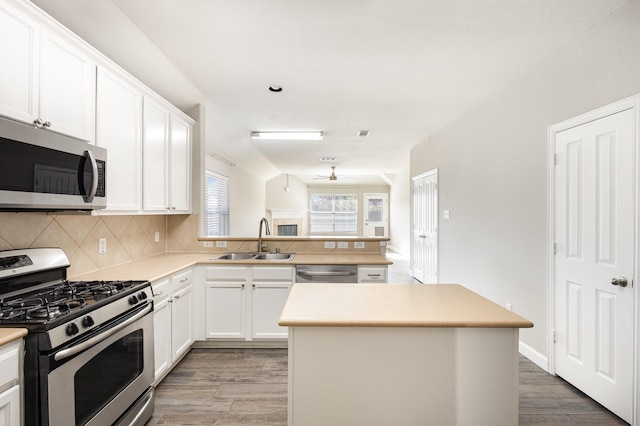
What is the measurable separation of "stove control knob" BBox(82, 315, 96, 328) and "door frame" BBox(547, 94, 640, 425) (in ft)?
9.84

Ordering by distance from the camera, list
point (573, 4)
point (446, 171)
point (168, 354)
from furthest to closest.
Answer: point (446, 171) < point (168, 354) < point (573, 4)

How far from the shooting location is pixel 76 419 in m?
1.47

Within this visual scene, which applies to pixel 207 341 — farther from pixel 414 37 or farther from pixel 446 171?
pixel 446 171

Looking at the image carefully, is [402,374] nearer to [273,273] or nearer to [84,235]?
[273,273]

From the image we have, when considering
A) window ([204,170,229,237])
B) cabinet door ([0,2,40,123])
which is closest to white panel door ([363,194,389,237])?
window ([204,170,229,237])

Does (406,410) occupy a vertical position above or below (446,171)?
below

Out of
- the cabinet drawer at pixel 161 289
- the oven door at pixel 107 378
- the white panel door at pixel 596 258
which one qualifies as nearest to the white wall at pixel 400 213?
the white panel door at pixel 596 258

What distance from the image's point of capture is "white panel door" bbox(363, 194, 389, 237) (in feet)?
38.4

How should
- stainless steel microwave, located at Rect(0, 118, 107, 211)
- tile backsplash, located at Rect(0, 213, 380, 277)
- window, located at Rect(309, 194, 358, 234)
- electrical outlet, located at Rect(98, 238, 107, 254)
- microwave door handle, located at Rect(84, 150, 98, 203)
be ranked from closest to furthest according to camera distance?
stainless steel microwave, located at Rect(0, 118, 107, 211) < microwave door handle, located at Rect(84, 150, 98, 203) < tile backsplash, located at Rect(0, 213, 380, 277) < electrical outlet, located at Rect(98, 238, 107, 254) < window, located at Rect(309, 194, 358, 234)

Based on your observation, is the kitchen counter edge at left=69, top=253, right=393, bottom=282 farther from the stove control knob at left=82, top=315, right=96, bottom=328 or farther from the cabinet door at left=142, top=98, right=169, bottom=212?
the stove control knob at left=82, top=315, right=96, bottom=328

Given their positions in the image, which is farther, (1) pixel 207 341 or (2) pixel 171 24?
(1) pixel 207 341

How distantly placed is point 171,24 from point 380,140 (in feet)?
13.4

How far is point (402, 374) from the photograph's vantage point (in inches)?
61.6

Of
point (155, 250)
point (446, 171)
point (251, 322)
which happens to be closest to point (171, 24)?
point (155, 250)
